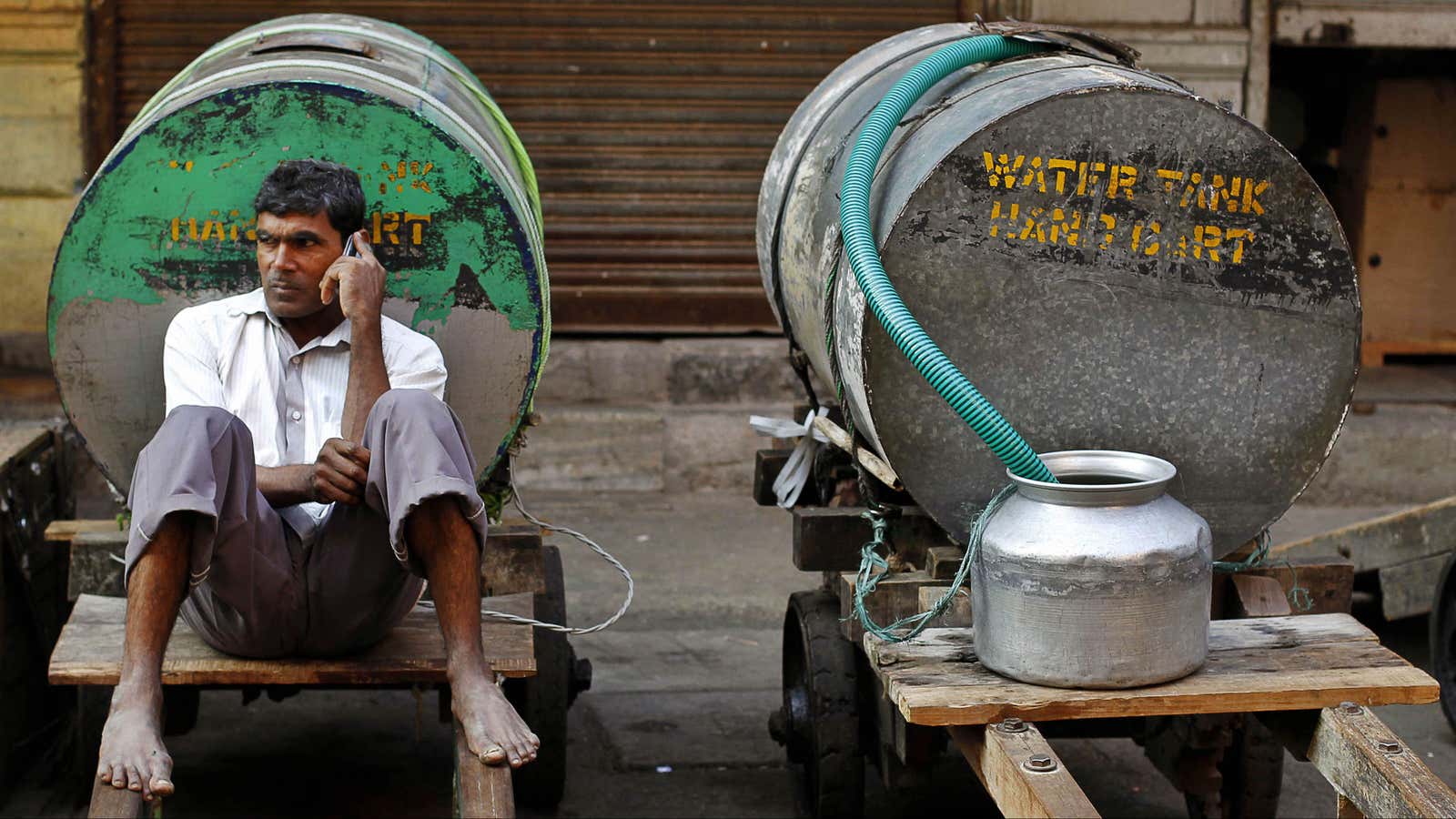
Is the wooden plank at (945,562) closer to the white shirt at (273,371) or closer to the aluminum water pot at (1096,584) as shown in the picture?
the aluminum water pot at (1096,584)

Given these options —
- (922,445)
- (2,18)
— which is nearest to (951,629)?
(922,445)

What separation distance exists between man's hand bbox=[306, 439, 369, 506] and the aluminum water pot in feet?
3.79

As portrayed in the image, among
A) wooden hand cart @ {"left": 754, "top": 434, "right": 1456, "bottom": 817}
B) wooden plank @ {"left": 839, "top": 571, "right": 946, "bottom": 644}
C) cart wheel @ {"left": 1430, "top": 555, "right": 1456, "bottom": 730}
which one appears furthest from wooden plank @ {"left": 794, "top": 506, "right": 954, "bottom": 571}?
cart wheel @ {"left": 1430, "top": 555, "right": 1456, "bottom": 730}

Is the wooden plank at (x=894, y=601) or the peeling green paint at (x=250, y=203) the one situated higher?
the peeling green paint at (x=250, y=203)

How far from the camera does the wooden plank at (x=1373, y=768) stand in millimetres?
2432

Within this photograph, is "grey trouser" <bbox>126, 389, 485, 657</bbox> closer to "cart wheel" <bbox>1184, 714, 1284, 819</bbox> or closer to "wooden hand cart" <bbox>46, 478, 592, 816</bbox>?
"wooden hand cart" <bbox>46, 478, 592, 816</bbox>

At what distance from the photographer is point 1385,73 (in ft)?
25.6

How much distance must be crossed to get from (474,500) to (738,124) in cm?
445

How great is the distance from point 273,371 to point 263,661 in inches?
23.2

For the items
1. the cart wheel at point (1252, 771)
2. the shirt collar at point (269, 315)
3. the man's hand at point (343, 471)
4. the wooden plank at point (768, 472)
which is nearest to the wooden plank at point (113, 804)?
→ the man's hand at point (343, 471)

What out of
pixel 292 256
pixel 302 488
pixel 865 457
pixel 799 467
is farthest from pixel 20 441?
pixel 865 457

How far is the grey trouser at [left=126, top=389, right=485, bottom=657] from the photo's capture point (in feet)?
9.21

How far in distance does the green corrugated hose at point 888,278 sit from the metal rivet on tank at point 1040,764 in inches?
19.5

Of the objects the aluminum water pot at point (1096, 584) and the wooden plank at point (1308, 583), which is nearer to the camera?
the aluminum water pot at point (1096, 584)
